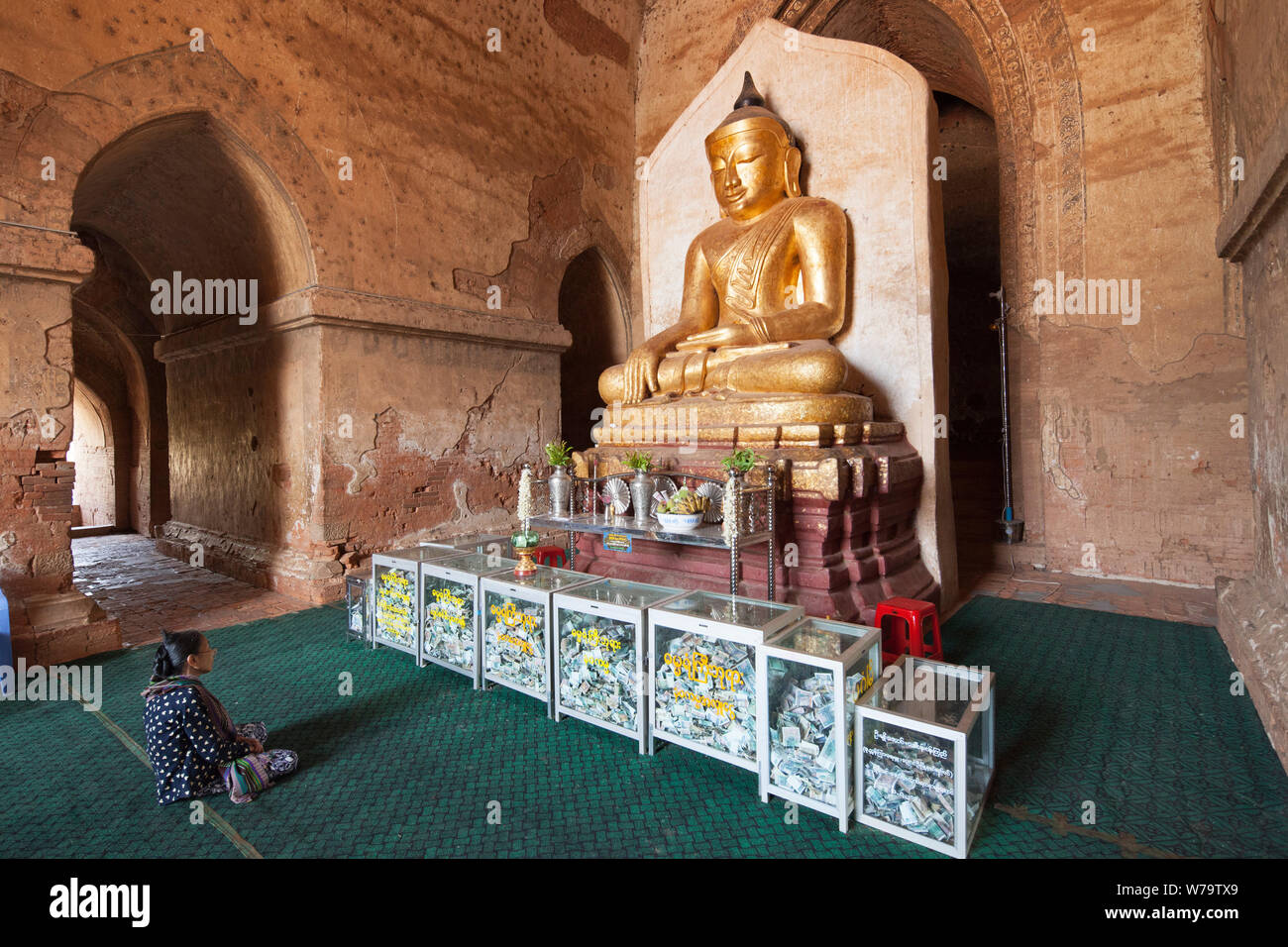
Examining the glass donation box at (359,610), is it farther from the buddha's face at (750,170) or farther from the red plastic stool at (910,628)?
the buddha's face at (750,170)

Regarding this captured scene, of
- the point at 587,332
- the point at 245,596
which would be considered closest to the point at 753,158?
the point at 587,332

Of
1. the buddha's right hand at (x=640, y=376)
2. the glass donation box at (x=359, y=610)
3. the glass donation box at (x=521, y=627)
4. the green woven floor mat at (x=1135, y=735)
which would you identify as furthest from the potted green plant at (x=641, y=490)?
the green woven floor mat at (x=1135, y=735)

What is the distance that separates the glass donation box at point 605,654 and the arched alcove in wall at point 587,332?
177 inches

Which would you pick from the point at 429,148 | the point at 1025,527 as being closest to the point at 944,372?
the point at 1025,527

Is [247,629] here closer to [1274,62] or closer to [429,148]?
[429,148]

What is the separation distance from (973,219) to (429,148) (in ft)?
20.3

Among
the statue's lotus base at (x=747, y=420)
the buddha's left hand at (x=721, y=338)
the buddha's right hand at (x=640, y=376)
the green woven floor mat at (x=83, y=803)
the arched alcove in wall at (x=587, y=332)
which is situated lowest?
the green woven floor mat at (x=83, y=803)

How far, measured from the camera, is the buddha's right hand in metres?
4.18

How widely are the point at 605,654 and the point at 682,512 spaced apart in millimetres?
780

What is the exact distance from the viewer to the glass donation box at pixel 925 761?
1.65 meters

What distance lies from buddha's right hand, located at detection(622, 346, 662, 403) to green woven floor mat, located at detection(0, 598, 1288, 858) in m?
2.03

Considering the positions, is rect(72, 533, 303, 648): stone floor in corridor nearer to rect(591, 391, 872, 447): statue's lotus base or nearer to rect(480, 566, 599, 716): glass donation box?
rect(480, 566, 599, 716): glass donation box

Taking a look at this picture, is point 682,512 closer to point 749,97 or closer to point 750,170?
point 750,170

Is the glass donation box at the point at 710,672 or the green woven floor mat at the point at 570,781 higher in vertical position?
the glass donation box at the point at 710,672
